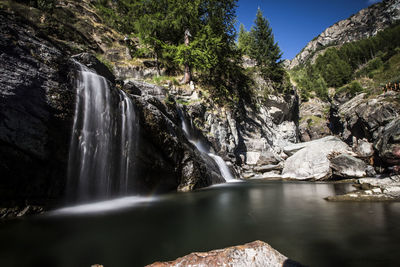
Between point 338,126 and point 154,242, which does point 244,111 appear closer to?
point 338,126

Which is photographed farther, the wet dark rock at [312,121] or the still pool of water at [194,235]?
the wet dark rock at [312,121]

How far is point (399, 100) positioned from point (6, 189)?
934 inches

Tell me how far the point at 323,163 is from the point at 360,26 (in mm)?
146820

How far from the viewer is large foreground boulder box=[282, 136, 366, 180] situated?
12.0 m

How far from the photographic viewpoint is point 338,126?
90.1 ft

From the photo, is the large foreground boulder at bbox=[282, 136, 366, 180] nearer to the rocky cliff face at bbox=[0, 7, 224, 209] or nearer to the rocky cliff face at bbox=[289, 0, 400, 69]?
the rocky cliff face at bbox=[0, 7, 224, 209]

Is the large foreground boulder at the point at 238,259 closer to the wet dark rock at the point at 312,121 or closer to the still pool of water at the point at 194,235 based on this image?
the still pool of water at the point at 194,235

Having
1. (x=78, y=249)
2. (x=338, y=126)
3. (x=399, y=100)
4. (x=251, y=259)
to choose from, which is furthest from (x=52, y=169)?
(x=338, y=126)

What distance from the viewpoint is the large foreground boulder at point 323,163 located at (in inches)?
474

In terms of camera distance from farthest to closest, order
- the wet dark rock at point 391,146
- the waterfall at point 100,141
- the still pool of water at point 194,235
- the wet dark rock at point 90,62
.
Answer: the wet dark rock at point 90,62
the wet dark rock at point 391,146
the waterfall at point 100,141
the still pool of water at point 194,235

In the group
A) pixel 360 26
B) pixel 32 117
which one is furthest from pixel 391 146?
pixel 360 26

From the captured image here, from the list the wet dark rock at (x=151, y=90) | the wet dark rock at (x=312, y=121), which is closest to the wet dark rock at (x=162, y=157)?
the wet dark rock at (x=151, y=90)

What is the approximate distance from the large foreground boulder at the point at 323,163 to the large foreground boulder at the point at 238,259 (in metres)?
13.9

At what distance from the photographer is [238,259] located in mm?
1611
